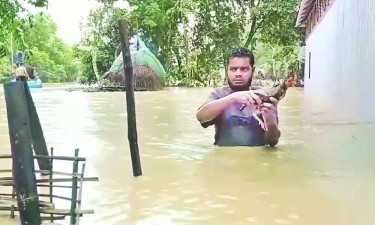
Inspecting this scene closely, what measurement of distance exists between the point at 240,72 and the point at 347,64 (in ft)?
25.4

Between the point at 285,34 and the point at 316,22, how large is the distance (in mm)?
11041

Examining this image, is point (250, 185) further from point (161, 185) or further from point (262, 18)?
point (262, 18)

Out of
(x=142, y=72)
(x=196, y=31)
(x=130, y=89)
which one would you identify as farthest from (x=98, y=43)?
(x=130, y=89)

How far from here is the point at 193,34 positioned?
3559cm

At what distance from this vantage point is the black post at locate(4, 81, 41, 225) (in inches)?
121

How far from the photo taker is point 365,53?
39.7ft

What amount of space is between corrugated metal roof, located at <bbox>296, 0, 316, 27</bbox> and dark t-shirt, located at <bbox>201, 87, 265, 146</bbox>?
1649 cm

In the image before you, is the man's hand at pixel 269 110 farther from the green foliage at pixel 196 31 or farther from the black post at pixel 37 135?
the green foliage at pixel 196 31

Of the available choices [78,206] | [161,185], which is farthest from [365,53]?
[78,206]

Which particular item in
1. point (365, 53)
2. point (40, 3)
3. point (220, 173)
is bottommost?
point (220, 173)

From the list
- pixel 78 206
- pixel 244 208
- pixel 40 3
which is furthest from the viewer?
pixel 40 3

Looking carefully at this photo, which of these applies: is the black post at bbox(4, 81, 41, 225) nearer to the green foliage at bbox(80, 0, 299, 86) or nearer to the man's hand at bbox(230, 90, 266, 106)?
the man's hand at bbox(230, 90, 266, 106)

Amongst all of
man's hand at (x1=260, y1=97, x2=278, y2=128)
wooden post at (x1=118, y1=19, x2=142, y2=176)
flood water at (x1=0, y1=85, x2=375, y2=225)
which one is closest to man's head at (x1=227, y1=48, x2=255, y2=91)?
man's hand at (x1=260, y1=97, x2=278, y2=128)

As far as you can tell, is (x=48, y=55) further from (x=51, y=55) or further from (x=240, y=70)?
(x=240, y=70)
